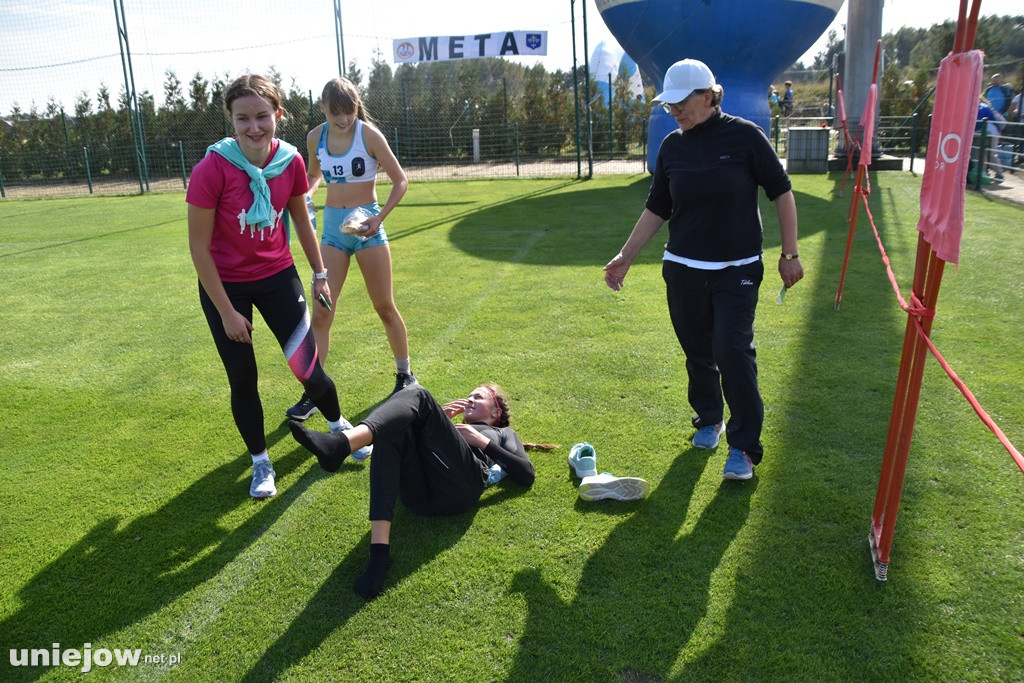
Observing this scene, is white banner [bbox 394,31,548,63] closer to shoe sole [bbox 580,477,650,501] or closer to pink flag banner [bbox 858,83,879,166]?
pink flag banner [bbox 858,83,879,166]

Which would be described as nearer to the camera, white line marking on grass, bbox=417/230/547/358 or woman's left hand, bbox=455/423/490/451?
woman's left hand, bbox=455/423/490/451

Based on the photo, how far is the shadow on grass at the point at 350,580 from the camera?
2.70m

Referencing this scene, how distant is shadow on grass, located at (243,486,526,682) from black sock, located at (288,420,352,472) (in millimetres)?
476

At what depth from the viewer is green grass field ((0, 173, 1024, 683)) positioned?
106 inches

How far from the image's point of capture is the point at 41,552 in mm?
3365

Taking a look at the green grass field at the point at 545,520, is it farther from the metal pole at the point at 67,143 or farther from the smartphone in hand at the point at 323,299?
the metal pole at the point at 67,143

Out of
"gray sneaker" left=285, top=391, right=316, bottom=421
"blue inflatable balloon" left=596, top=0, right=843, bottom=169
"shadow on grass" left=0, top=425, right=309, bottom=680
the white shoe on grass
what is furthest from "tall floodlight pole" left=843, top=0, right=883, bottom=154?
"shadow on grass" left=0, top=425, right=309, bottom=680

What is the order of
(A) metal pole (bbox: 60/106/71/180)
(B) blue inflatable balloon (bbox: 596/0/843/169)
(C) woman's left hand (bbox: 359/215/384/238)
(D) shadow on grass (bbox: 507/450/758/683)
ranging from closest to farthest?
1. (D) shadow on grass (bbox: 507/450/758/683)
2. (C) woman's left hand (bbox: 359/215/384/238)
3. (B) blue inflatable balloon (bbox: 596/0/843/169)
4. (A) metal pole (bbox: 60/106/71/180)

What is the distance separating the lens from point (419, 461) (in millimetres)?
3406

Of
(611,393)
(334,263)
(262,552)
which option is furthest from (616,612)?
(334,263)

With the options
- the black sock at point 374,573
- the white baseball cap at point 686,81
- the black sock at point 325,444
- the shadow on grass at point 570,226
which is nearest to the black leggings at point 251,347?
the black sock at point 325,444

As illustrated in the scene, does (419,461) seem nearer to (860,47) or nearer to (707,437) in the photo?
(707,437)

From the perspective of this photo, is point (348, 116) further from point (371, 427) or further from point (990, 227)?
point (990, 227)

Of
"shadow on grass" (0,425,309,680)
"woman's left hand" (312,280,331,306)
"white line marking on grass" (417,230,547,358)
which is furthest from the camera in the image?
"white line marking on grass" (417,230,547,358)
